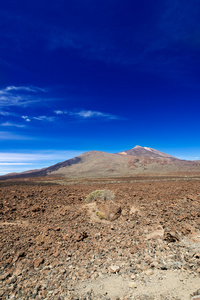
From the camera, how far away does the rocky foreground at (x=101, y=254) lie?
3.52 metres

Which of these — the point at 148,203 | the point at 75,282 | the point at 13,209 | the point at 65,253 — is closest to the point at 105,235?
the point at 65,253

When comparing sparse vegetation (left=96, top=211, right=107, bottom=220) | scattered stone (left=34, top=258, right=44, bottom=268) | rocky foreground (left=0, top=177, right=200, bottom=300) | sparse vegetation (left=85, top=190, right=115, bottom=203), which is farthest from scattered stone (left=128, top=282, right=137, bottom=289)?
sparse vegetation (left=85, top=190, right=115, bottom=203)

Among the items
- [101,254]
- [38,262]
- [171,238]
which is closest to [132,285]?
[101,254]

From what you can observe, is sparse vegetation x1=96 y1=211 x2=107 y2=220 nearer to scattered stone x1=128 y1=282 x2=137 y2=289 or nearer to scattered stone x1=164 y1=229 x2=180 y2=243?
scattered stone x1=164 y1=229 x2=180 y2=243

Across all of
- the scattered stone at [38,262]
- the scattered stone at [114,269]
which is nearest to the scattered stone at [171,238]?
the scattered stone at [114,269]

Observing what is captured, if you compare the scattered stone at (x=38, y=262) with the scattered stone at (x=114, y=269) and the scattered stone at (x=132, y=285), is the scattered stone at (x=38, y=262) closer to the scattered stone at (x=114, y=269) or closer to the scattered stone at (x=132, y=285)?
the scattered stone at (x=114, y=269)

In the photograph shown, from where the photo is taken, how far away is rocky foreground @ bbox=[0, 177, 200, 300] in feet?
11.5

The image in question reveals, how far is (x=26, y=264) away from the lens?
14.6ft

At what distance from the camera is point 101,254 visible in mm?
4828

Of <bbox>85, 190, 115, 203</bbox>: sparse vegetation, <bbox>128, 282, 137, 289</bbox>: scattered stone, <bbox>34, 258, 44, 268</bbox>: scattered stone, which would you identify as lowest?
<bbox>128, 282, 137, 289</bbox>: scattered stone

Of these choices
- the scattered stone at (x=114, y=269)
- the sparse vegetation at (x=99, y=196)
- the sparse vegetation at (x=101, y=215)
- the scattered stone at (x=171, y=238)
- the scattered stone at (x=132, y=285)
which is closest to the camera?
the scattered stone at (x=132, y=285)

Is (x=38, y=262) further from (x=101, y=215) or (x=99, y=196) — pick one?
(x=99, y=196)

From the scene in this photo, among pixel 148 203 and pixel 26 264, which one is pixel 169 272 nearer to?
pixel 26 264

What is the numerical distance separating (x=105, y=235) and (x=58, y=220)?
238cm
